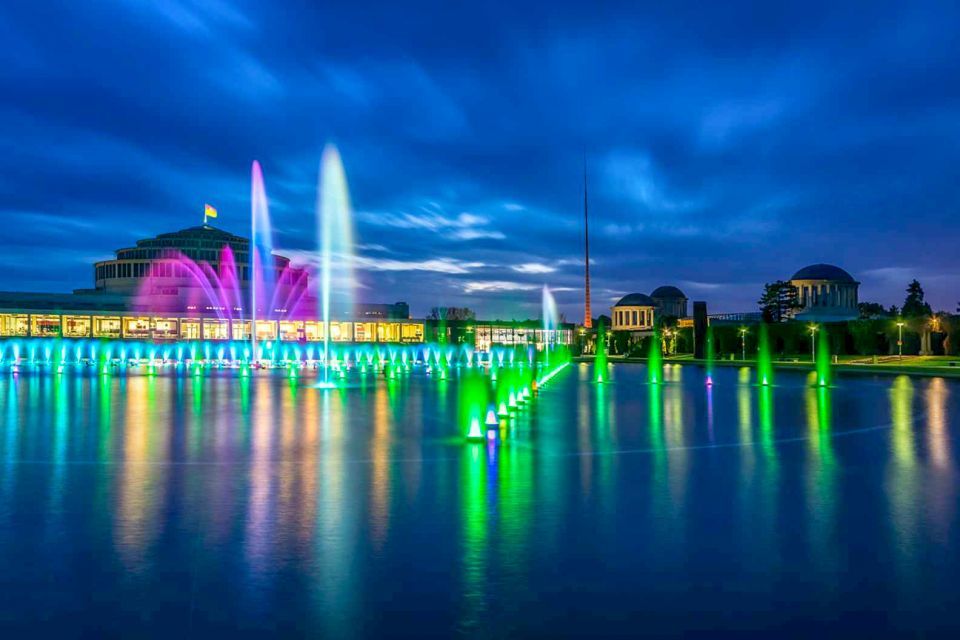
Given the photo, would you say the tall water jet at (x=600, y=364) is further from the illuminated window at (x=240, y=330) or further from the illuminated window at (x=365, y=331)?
the illuminated window at (x=240, y=330)

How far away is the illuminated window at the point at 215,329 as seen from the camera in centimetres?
12550

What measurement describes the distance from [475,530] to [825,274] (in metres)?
125

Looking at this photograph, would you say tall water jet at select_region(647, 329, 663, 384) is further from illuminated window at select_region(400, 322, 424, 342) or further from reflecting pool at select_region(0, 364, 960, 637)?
illuminated window at select_region(400, 322, 424, 342)

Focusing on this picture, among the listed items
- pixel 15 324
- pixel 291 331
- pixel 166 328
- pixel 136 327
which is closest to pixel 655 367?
pixel 166 328

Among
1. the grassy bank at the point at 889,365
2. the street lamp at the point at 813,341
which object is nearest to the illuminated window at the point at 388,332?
the grassy bank at the point at 889,365

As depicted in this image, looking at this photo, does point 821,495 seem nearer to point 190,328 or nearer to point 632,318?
point 190,328

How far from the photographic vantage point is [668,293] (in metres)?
158

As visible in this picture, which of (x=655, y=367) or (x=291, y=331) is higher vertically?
(x=291, y=331)

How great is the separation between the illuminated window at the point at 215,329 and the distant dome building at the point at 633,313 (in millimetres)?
64994

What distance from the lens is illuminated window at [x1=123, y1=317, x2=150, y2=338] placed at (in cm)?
12012

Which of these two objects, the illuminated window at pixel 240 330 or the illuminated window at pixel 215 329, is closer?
the illuminated window at pixel 215 329

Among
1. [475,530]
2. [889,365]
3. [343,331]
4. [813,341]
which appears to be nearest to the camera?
[475,530]

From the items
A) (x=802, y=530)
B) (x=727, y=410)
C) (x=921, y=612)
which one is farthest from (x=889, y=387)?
(x=921, y=612)

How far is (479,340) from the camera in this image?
163m
